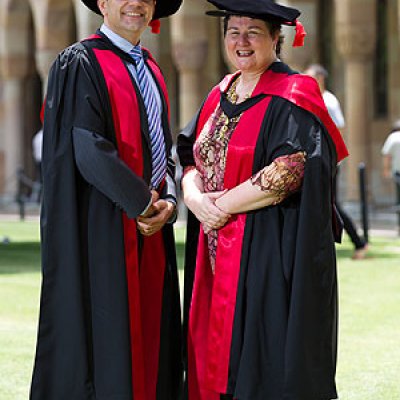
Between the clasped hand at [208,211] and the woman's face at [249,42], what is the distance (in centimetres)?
60

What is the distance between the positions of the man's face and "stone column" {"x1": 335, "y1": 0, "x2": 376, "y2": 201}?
16.0 meters

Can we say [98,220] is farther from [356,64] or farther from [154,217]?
[356,64]

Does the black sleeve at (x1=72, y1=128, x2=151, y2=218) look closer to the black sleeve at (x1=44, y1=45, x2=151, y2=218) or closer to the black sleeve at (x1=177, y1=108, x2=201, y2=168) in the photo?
the black sleeve at (x1=44, y1=45, x2=151, y2=218)

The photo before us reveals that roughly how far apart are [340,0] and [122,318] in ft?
55.1

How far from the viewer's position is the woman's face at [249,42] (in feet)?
18.0

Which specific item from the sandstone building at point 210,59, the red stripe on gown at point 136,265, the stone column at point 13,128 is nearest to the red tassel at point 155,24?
the red stripe on gown at point 136,265

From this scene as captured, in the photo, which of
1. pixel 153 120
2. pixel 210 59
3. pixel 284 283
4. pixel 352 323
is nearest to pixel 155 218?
pixel 153 120

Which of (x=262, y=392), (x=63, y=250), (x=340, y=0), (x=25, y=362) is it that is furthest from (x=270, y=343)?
(x=340, y=0)

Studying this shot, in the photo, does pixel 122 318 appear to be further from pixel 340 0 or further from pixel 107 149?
pixel 340 0

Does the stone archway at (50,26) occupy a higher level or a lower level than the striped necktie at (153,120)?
higher

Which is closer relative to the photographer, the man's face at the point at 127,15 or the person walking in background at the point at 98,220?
the person walking in background at the point at 98,220

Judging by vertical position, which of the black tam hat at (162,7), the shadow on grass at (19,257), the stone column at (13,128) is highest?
the black tam hat at (162,7)

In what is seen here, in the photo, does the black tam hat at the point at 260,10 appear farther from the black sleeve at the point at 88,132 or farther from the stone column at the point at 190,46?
the stone column at the point at 190,46

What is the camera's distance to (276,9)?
5430 millimetres
